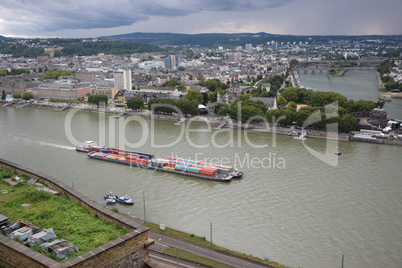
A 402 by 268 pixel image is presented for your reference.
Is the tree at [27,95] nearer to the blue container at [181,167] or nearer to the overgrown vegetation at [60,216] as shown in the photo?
the blue container at [181,167]

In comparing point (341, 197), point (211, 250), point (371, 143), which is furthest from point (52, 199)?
point (371, 143)

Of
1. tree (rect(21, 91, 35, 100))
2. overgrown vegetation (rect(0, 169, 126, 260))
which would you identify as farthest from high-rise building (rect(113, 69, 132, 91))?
overgrown vegetation (rect(0, 169, 126, 260))

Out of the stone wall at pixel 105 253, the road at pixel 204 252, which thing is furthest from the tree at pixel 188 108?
the stone wall at pixel 105 253

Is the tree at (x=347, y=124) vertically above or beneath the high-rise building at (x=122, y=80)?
beneath

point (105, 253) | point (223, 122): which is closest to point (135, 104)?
point (223, 122)

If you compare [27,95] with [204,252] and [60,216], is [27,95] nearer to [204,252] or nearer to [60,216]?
[204,252]

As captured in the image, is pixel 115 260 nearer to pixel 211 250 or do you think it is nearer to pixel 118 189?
pixel 211 250
